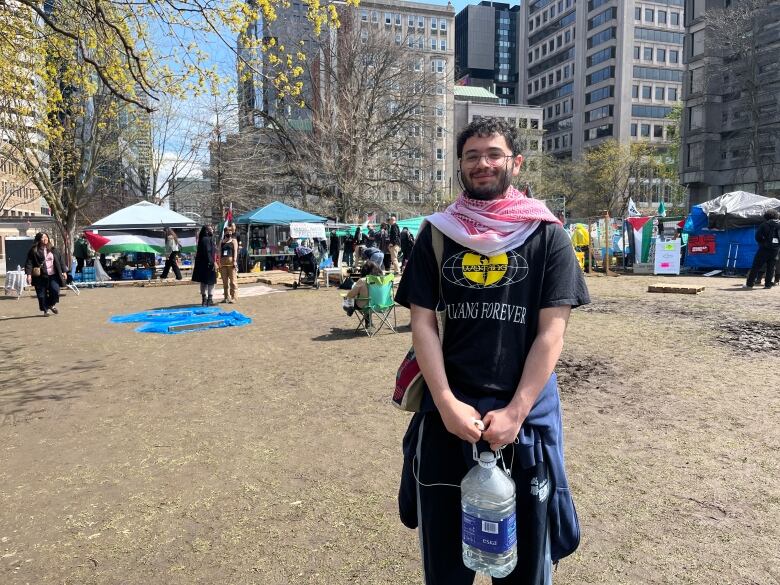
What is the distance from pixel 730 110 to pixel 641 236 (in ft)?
124

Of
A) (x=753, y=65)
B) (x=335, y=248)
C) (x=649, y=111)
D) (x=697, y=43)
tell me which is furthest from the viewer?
(x=649, y=111)

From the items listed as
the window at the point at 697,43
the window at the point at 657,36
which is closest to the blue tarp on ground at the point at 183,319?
the window at the point at 697,43

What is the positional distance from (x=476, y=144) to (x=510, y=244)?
386 millimetres

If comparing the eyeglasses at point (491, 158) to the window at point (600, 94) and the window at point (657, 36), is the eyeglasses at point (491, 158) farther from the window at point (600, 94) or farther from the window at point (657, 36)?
the window at point (657, 36)

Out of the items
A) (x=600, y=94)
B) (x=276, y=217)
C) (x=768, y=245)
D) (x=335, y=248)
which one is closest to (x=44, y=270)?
(x=276, y=217)

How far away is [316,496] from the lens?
3.52 meters

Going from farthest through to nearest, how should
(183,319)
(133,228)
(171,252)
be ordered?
1. (171,252)
2. (133,228)
3. (183,319)

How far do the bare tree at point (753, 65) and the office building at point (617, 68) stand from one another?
3562cm

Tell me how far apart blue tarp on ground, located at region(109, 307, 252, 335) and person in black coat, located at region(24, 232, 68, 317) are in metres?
1.63

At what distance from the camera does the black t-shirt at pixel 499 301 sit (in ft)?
5.83

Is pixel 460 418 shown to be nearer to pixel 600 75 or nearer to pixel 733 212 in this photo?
pixel 733 212

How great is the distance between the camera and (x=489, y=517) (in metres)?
1.67

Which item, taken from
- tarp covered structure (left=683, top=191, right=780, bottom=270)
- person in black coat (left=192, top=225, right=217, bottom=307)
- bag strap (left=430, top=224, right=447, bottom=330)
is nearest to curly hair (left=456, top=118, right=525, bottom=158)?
bag strap (left=430, top=224, right=447, bottom=330)

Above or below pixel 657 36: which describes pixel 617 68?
below
